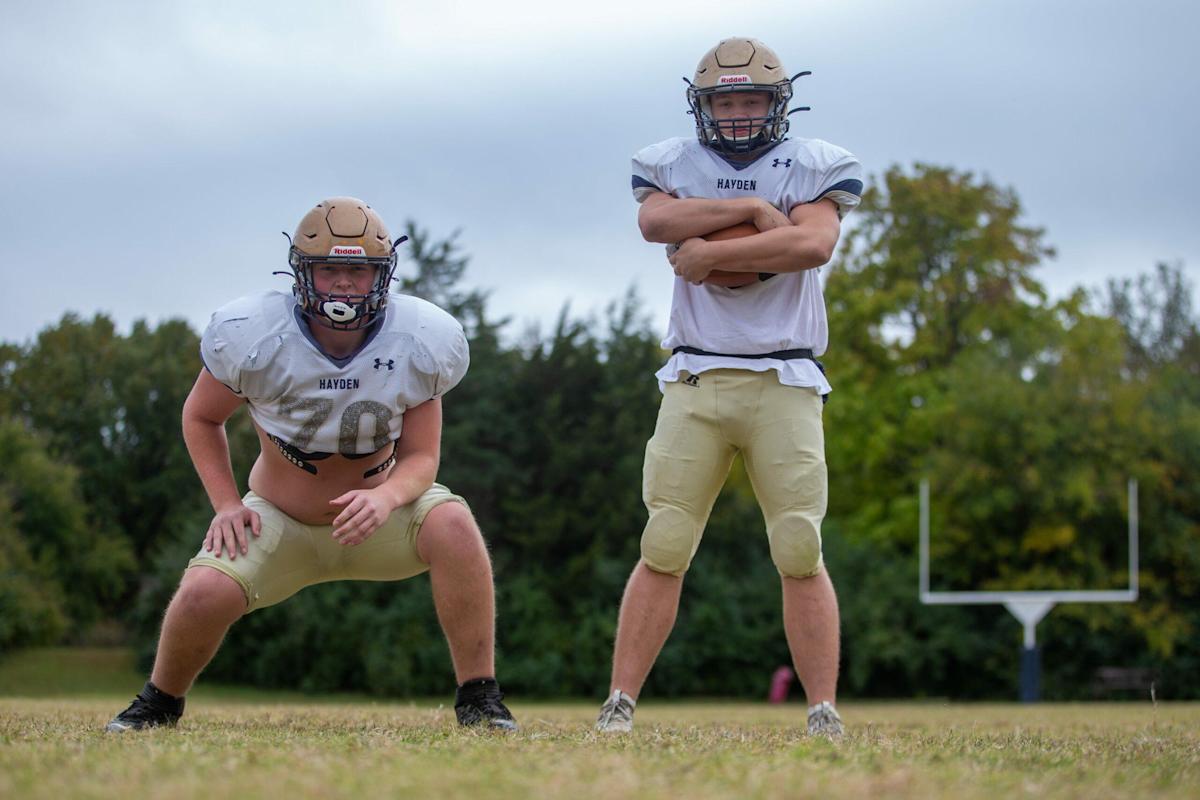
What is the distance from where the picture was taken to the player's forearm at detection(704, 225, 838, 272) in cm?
473

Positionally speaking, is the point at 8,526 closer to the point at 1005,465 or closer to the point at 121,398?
the point at 121,398

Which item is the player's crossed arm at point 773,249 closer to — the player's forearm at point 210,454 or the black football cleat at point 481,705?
the black football cleat at point 481,705

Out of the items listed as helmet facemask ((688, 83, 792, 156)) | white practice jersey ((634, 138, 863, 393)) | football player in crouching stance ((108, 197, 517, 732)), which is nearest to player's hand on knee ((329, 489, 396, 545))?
football player in crouching stance ((108, 197, 517, 732))

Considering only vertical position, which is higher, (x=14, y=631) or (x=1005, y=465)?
(x=1005, y=465)

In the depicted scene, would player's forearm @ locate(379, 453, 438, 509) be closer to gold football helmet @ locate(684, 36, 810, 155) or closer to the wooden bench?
gold football helmet @ locate(684, 36, 810, 155)

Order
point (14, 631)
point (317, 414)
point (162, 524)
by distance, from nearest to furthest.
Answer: point (317, 414)
point (14, 631)
point (162, 524)

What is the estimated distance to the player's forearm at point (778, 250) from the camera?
15.5 ft

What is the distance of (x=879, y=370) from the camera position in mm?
31062

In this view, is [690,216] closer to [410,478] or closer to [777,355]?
[777,355]

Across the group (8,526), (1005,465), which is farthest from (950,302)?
(8,526)

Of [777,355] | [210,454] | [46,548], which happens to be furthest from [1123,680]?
[210,454]

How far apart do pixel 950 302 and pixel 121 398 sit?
18.1 meters

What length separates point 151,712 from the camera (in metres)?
4.55

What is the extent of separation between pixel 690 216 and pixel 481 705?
183cm
